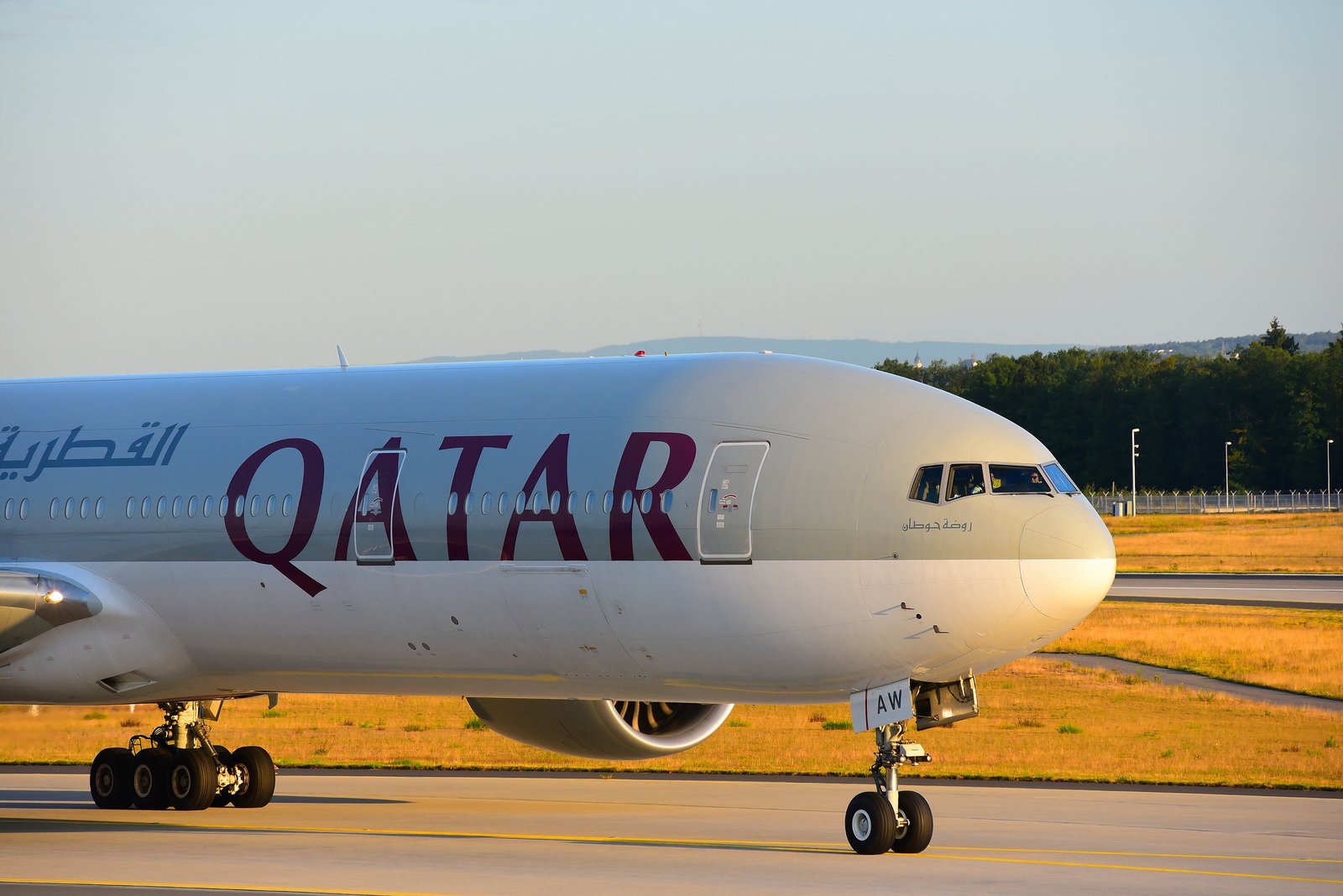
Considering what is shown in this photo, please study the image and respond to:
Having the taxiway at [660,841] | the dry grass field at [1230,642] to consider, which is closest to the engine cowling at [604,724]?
the taxiway at [660,841]

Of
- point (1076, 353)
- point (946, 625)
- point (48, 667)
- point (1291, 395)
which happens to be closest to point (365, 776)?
point (48, 667)

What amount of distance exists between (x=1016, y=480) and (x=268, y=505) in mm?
→ 8766

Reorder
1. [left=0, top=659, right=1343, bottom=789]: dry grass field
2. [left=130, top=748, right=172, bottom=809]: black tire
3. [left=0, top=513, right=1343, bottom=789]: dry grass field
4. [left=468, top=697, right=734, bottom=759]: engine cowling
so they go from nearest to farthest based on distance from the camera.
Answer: [left=468, top=697, right=734, bottom=759]: engine cowling, [left=130, top=748, right=172, bottom=809]: black tire, [left=0, top=659, right=1343, bottom=789]: dry grass field, [left=0, top=513, right=1343, bottom=789]: dry grass field

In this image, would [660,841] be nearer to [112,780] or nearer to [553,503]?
[553,503]

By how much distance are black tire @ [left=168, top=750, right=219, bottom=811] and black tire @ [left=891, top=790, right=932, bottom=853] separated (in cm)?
1072

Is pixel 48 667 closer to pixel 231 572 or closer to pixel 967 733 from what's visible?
pixel 231 572

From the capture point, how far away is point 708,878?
1780 centimetres

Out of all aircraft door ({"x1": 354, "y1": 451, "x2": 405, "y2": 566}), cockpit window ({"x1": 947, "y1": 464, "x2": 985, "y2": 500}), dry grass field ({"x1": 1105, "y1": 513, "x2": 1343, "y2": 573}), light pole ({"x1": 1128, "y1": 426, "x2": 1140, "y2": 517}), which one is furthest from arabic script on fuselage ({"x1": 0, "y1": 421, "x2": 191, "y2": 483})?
light pole ({"x1": 1128, "y1": 426, "x2": 1140, "y2": 517})

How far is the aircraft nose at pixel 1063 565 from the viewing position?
17.5 meters

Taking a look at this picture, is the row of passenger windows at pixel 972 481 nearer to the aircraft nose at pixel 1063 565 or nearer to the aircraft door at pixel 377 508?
the aircraft nose at pixel 1063 565

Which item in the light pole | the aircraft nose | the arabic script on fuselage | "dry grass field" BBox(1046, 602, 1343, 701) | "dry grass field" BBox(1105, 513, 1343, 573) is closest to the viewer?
the aircraft nose

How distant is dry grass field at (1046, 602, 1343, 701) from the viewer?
41.4 metres

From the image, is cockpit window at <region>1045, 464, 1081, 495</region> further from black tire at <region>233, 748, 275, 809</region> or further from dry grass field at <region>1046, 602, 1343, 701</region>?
dry grass field at <region>1046, 602, 1343, 701</region>

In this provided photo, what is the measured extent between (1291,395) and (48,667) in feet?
528
